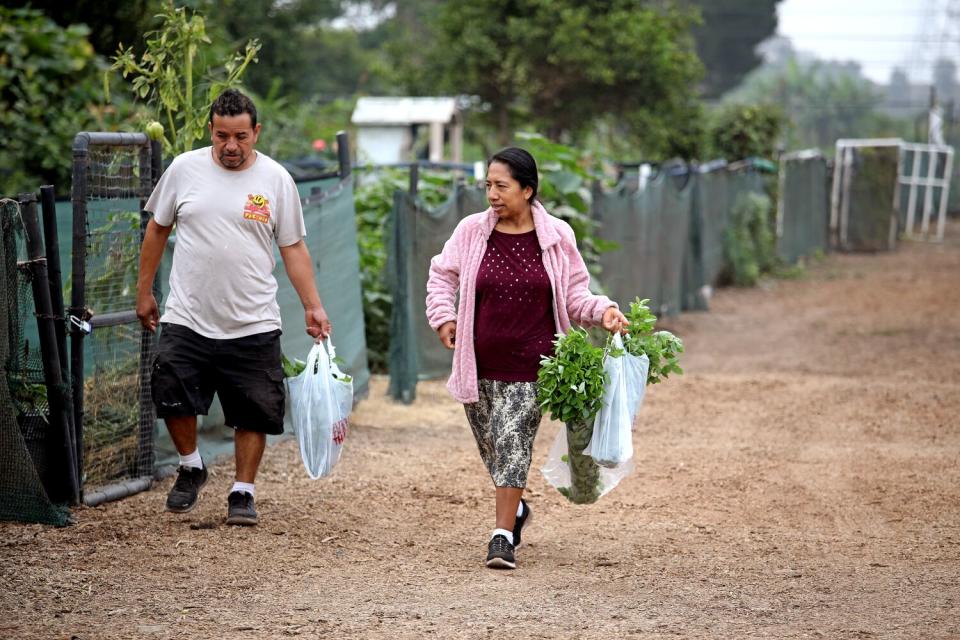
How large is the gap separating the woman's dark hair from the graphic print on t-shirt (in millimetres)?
994

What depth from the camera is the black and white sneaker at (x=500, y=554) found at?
5449 mm

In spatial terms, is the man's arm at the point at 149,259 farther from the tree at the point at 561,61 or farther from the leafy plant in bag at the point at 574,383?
the tree at the point at 561,61

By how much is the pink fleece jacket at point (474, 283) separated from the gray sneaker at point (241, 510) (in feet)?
3.79

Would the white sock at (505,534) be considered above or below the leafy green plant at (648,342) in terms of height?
below

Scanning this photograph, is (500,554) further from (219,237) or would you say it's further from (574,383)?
(219,237)

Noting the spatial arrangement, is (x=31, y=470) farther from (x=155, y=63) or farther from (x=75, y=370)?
(x=155, y=63)

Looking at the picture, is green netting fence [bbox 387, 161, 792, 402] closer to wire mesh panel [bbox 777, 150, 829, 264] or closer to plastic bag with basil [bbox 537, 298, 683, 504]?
wire mesh panel [bbox 777, 150, 829, 264]

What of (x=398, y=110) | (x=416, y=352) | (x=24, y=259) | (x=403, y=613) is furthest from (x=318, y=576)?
(x=398, y=110)

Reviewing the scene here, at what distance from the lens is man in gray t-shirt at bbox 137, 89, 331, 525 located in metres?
5.63

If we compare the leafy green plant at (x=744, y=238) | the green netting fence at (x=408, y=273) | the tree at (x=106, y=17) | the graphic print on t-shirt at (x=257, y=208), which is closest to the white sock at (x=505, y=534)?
the graphic print on t-shirt at (x=257, y=208)

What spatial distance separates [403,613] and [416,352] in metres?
5.24

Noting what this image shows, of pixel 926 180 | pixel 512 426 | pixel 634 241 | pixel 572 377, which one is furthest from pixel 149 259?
pixel 926 180

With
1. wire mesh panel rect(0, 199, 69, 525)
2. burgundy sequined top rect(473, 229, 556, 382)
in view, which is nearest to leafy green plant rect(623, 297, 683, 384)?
burgundy sequined top rect(473, 229, 556, 382)

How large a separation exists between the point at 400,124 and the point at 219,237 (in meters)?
14.5
